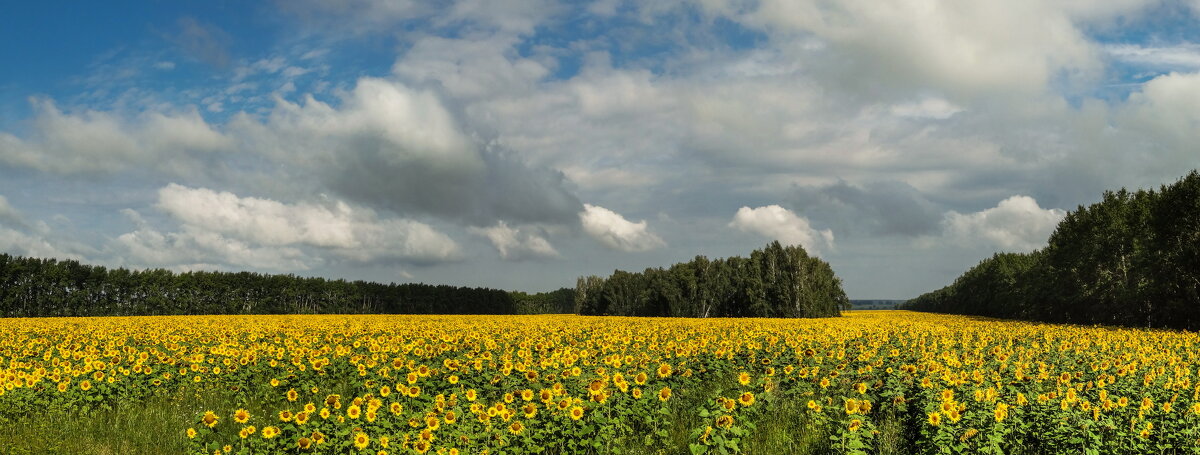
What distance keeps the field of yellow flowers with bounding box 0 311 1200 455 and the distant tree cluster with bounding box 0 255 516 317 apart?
270 ft

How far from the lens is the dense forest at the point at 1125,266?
41469 millimetres

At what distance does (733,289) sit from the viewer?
85000mm

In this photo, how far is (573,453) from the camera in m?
8.55

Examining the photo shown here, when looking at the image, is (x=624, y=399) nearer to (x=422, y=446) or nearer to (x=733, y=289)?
(x=422, y=446)

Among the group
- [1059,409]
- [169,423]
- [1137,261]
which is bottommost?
[169,423]

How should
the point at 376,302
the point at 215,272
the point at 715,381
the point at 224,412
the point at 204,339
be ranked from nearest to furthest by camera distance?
1. the point at 224,412
2. the point at 715,381
3. the point at 204,339
4. the point at 215,272
5. the point at 376,302

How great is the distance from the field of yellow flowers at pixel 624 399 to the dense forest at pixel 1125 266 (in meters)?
29.9

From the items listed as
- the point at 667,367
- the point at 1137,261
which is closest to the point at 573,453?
the point at 667,367

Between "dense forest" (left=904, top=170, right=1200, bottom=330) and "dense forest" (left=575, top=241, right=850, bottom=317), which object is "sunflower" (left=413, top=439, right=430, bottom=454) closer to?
"dense forest" (left=904, top=170, right=1200, bottom=330)

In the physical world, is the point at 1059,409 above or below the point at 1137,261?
below

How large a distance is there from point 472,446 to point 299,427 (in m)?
2.36

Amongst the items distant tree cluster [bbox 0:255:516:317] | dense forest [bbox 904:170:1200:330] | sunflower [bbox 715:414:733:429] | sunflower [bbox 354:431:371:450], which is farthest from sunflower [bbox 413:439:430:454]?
distant tree cluster [bbox 0:255:516:317]

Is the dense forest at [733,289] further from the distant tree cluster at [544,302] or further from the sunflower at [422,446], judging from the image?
the sunflower at [422,446]

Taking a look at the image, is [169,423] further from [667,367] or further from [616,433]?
[667,367]
